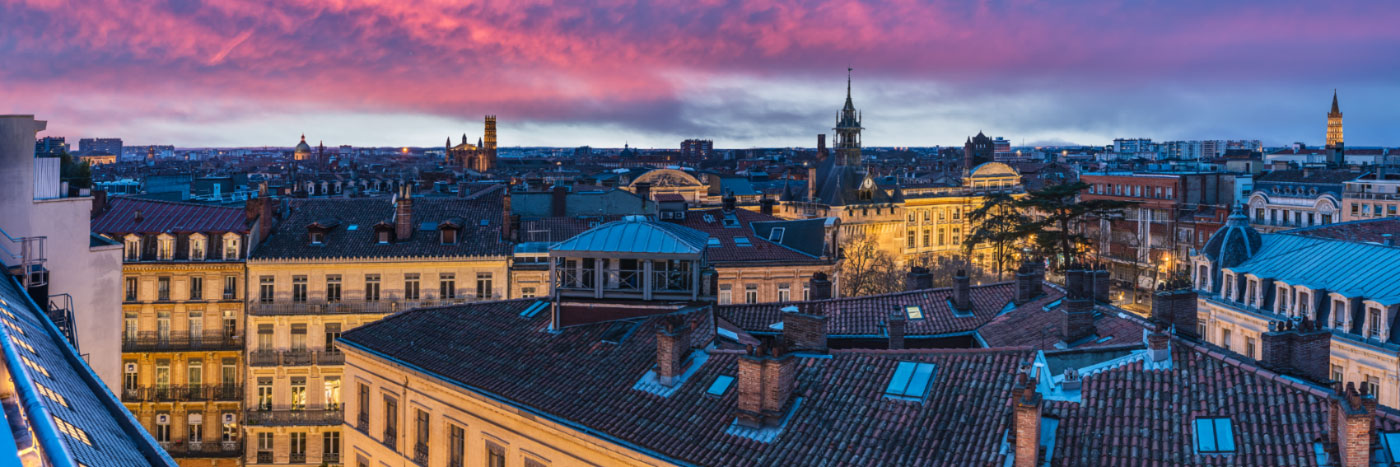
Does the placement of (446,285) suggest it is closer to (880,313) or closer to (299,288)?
(299,288)

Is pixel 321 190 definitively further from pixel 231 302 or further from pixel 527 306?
pixel 527 306

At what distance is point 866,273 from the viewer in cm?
7475

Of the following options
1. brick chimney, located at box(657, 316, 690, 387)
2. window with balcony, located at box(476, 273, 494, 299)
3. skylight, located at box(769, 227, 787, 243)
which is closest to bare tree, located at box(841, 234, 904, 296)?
skylight, located at box(769, 227, 787, 243)

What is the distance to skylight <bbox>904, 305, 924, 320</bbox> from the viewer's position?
104ft

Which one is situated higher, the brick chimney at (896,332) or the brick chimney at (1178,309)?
the brick chimney at (1178,309)

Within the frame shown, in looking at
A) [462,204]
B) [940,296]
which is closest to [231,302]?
[462,204]

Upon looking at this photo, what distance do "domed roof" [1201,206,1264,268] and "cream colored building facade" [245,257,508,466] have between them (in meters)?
30.1

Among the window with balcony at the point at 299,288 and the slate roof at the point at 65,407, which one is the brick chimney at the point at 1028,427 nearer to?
the slate roof at the point at 65,407

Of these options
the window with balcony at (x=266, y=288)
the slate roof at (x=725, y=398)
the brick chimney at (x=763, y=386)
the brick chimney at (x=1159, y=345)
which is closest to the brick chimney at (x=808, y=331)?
the slate roof at (x=725, y=398)

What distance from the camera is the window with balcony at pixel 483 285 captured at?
48.7m

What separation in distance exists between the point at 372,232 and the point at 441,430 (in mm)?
25572

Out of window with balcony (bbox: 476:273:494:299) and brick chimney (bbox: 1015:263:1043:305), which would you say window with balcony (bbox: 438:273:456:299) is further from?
brick chimney (bbox: 1015:263:1043:305)

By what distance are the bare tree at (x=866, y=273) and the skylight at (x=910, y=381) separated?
4200 centimetres

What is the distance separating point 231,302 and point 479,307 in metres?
22.2
